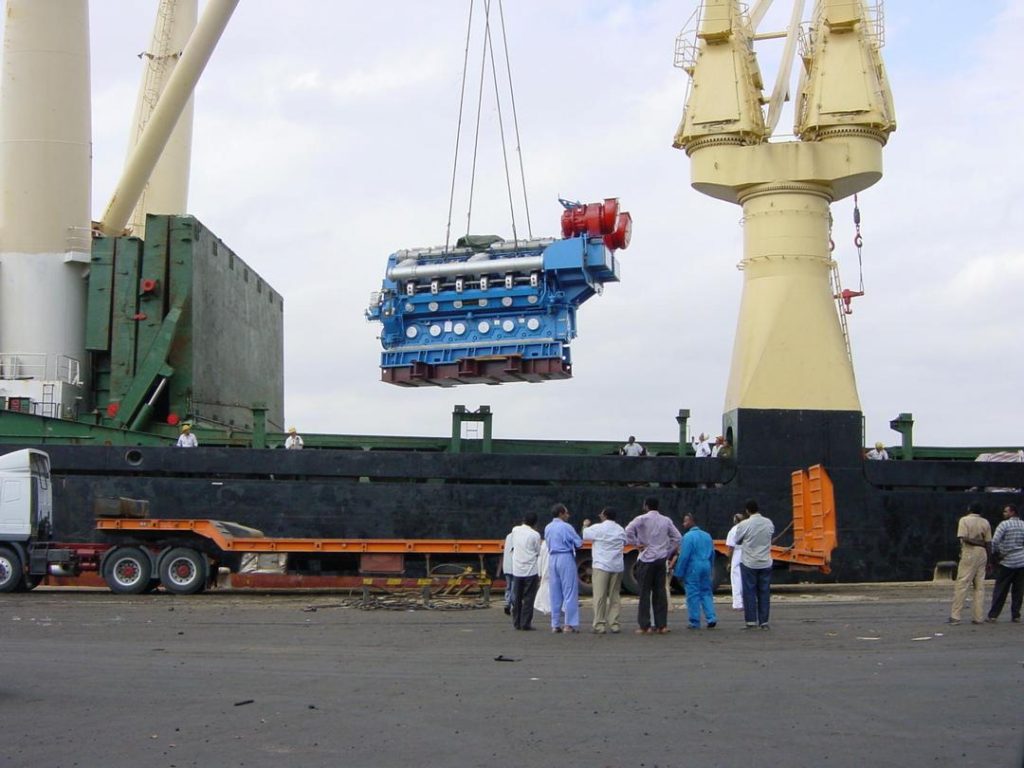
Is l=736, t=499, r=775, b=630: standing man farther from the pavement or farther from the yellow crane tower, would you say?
the yellow crane tower

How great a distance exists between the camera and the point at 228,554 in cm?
1945

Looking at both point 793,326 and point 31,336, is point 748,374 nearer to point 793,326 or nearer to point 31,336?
point 793,326

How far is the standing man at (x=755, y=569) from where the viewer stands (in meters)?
14.4

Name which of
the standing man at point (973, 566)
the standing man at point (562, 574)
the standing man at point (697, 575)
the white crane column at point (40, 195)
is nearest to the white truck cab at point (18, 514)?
the white crane column at point (40, 195)

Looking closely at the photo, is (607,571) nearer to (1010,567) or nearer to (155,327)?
(1010,567)

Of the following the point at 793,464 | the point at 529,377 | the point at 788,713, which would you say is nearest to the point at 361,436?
the point at 529,377

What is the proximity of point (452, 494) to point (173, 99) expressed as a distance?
963cm

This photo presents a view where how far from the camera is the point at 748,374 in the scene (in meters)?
21.1

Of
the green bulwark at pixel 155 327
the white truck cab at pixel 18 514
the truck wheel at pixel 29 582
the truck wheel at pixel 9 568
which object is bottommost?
the truck wheel at pixel 29 582

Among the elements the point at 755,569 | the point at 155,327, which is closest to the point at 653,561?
the point at 755,569

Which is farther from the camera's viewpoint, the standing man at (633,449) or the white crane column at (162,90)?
the white crane column at (162,90)

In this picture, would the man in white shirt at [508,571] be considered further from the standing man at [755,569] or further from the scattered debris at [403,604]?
the standing man at [755,569]

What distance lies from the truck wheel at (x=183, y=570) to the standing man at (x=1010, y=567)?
11.5m

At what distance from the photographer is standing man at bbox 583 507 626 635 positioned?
1425 cm
